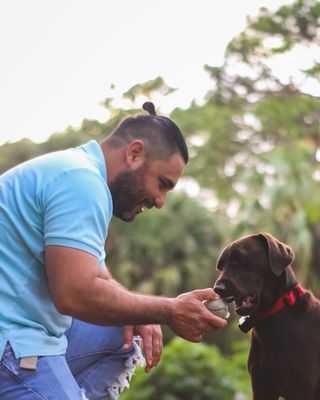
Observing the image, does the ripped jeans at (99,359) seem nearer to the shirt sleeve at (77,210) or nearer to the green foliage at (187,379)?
the shirt sleeve at (77,210)

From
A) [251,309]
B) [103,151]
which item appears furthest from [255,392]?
[103,151]

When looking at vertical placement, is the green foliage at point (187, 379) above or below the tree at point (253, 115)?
above

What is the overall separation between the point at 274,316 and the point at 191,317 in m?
0.78

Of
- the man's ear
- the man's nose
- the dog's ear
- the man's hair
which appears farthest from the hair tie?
the dog's ear

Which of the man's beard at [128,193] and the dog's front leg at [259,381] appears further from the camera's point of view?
the dog's front leg at [259,381]

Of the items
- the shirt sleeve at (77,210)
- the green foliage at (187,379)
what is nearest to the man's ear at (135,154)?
the shirt sleeve at (77,210)

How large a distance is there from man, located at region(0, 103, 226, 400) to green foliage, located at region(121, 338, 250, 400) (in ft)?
19.1

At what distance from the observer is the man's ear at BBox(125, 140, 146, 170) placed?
3688 mm

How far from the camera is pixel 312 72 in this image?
72.3 ft

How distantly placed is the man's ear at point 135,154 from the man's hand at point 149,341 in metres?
0.86

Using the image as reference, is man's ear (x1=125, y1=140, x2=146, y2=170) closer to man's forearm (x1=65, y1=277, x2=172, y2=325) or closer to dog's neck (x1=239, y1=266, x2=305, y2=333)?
man's forearm (x1=65, y1=277, x2=172, y2=325)

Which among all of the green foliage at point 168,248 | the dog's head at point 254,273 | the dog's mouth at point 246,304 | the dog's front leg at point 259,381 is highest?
the dog's head at point 254,273

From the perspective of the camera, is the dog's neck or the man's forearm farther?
the dog's neck

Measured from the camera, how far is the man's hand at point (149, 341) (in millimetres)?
4035
